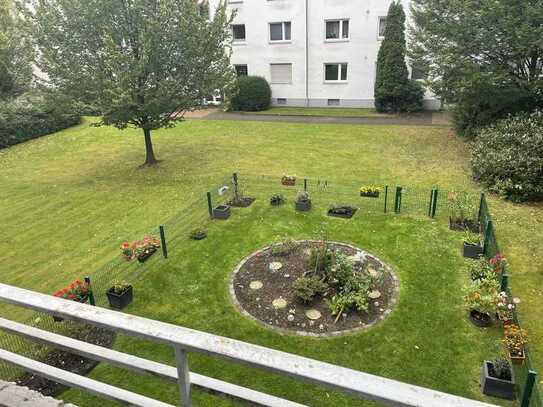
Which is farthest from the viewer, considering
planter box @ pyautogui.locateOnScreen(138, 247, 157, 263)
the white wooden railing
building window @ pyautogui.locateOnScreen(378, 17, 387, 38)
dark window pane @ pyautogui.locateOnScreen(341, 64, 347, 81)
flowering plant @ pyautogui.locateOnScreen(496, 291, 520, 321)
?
dark window pane @ pyautogui.locateOnScreen(341, 64, 347, 81)

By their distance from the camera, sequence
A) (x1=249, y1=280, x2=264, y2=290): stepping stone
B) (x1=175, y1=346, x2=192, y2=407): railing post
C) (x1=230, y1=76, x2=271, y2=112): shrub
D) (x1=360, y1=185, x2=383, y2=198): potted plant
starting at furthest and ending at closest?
(x1=230, y1=76, x2=271, y2=112): shrub → (x1=360, y1=185, x2=383, y2=198): potted plant → (x1=249, y1=280, x2=264, y2=290): stepping stone → (x1=175, y1=346, x2=192, y2=407): railing post

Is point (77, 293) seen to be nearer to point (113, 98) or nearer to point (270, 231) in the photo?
point (270, 231)

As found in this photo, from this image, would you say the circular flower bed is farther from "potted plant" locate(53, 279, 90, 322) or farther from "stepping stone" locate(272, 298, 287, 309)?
"potted plant" locate(53, 279, 90, 322)

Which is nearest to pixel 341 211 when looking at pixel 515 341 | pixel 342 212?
pixel 342 212

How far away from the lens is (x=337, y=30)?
29.8 meters

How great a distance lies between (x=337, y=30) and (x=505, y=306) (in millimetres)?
25738

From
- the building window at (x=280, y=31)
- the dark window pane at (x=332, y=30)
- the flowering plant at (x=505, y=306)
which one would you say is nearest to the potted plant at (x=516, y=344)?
the flowering plant at (x=505, y=306)

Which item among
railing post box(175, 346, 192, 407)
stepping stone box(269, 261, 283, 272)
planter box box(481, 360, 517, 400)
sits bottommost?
planter box box(481, 360, 517, 400)

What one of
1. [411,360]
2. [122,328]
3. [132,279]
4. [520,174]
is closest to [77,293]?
[132,279]

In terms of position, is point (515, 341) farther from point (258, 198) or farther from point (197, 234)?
point (258, 198)

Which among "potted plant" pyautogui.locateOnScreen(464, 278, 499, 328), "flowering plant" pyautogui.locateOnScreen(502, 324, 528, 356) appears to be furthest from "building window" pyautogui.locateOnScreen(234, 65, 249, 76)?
"flowering plant" pyautogui.locateOnScreen(502, 324, 528, 356)

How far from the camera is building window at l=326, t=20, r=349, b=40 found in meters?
29.5

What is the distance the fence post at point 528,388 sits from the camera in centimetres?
578

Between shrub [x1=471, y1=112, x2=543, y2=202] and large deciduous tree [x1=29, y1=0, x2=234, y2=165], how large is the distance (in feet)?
37.8
